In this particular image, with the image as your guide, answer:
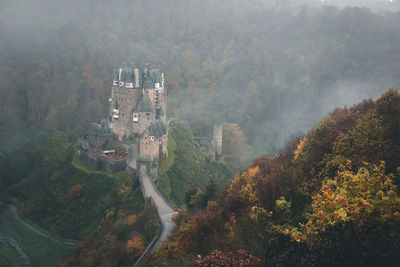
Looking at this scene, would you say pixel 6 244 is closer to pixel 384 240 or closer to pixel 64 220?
pixel 64 220

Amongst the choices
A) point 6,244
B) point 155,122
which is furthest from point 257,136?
point 6,244

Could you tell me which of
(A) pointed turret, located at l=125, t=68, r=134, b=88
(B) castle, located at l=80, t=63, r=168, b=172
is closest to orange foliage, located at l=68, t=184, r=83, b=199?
(B) castle, located at l=80, t=63, r=168, b=172

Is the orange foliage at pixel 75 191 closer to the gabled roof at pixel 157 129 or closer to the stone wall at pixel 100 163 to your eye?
the stone wall at pixel 100 163

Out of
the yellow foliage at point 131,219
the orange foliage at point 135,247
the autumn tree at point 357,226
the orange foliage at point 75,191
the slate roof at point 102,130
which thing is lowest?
the orange foliage at point 135,247

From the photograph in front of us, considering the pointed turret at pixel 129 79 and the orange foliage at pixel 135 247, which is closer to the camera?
the orange foliage at pixel 135 247

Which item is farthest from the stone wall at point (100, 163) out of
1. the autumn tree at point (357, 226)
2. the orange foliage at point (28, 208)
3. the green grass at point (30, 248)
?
the autumn tree at point (357, 226)

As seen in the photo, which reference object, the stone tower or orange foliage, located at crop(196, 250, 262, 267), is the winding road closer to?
the stone tower
